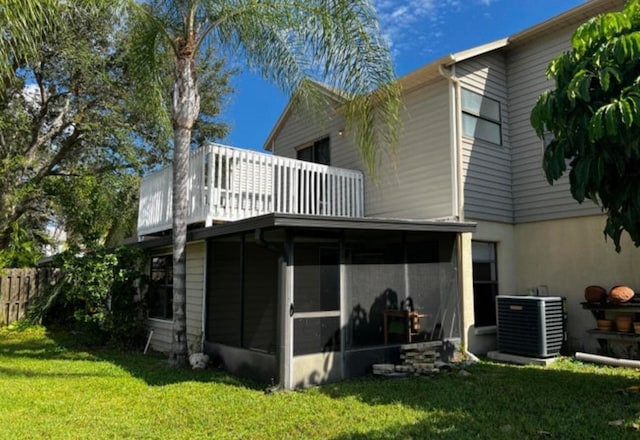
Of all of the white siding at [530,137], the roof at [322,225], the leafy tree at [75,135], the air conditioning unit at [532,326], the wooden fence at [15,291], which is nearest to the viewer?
the roof at [322,225]

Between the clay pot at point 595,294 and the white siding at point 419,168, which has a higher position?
the white siding at point 419,168

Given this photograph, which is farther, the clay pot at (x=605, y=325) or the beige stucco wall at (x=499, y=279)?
the beige stucco wall at (x=499, y=279)

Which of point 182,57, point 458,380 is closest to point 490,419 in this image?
point 458,380

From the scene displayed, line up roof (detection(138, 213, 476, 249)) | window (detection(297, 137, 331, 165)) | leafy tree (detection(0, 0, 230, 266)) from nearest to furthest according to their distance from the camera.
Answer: roof (detection(138, 213, 476, 249))
window (detection(297, 137, 331, 165))
leafy tree (detection(0, 0, 230, 266))

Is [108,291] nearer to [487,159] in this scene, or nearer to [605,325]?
[487,159]

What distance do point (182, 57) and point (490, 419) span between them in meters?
7.18

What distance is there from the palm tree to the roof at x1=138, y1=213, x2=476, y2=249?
0.90 m

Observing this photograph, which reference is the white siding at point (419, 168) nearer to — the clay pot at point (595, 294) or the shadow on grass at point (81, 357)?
the clay pot at point (595, 294)

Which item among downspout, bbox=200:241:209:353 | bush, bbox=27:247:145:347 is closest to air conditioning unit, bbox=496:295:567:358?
downspout, bbox=200:241:209:353

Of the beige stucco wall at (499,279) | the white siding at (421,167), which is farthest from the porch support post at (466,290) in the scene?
the white siding at (421,167)

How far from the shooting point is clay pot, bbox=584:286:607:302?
803 cm

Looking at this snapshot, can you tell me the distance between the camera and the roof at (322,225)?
6.02 metres

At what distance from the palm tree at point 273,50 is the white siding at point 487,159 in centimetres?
203

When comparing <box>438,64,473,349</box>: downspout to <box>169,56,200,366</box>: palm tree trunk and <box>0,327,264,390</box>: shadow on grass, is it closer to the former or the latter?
<box>0,327,264,390</box>: shadow on grass
